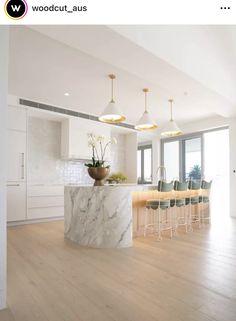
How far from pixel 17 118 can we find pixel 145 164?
5.30m

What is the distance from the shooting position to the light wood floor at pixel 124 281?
5.21 feet

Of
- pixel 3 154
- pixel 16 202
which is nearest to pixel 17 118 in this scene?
pixel 16 202

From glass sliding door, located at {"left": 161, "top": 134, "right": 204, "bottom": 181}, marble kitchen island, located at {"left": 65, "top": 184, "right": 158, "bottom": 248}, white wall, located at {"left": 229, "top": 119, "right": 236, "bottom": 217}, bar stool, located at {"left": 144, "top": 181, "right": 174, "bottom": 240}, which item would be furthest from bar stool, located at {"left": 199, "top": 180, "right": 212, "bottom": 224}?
marble kitchen island, located at {"left": 65, "top": 184, "right": 158, "bottom": 248}

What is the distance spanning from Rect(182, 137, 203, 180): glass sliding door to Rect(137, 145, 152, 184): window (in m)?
1.62

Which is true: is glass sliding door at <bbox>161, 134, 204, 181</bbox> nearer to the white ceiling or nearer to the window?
the window

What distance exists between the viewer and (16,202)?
4.58m

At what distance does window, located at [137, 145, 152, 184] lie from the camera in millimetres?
8555

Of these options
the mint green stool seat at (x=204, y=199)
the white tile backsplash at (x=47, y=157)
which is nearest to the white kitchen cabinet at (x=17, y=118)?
the white tile backsplash at (x=47, y=157)

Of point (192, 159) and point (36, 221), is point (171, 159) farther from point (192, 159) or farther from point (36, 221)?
point (36, 221)

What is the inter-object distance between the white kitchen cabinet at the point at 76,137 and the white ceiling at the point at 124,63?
631 mm
